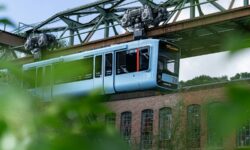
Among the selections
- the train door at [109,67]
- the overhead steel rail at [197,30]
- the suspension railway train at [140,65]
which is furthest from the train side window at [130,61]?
the overhead steel rail at [197,30]

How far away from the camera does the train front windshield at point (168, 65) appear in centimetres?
1652

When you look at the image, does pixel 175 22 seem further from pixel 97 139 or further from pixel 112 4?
pixel 97 139

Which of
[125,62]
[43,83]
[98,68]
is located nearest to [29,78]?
[43,83]

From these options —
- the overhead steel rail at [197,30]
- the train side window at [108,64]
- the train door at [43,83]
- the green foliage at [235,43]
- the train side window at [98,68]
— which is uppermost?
the overhead steel rail at [197,30]

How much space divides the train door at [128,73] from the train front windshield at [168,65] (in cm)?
68

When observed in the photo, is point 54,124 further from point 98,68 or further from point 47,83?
point 98,68

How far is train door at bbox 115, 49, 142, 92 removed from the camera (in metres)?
16.2

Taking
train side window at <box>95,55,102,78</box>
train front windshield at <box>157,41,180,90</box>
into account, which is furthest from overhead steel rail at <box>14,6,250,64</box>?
train side window at <box>95,55,102,78</box>

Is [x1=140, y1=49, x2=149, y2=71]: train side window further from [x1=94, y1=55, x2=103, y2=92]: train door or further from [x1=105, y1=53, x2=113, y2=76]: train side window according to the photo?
[x1=94, y1=55, x2=103, y2=92]: train door

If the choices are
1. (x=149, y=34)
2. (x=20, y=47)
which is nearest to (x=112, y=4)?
(x=20, y=47)

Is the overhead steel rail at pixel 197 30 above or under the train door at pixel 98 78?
above

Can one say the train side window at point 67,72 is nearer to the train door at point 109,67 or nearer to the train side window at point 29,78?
the train side window at point 29,78

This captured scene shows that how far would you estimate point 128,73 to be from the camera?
16328mm

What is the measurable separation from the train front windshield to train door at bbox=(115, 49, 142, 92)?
2.24 ft
